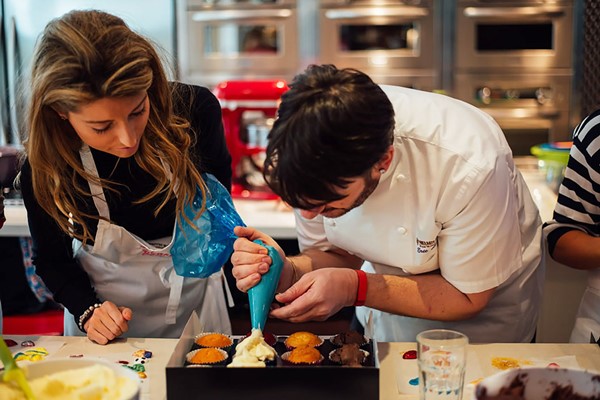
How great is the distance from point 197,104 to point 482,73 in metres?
2.99

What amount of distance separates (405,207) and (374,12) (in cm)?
313

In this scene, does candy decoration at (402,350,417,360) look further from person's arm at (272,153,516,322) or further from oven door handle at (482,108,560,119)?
oven door handle at (482,108,560,119)

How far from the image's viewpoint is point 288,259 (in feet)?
5.39

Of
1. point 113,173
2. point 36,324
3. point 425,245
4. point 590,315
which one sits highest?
point 113,173

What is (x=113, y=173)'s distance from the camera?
5.49 ft

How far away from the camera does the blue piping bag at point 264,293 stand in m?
1.41

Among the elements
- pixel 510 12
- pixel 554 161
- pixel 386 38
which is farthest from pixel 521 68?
pixel 554 161

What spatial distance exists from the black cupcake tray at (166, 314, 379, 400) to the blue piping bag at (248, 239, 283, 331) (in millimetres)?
206

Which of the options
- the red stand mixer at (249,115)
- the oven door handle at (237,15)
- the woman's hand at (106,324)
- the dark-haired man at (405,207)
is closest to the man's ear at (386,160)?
the dark-haired man at (405,207)

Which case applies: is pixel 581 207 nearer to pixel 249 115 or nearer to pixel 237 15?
pixel 249 115

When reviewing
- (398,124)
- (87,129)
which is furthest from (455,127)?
(87,129)

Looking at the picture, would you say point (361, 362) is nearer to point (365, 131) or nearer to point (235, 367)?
point (235, 367)

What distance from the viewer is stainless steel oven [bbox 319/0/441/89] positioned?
4426 mm

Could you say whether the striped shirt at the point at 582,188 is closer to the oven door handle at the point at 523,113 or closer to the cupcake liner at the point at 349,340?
the cupcake liner at the point at 349,340
